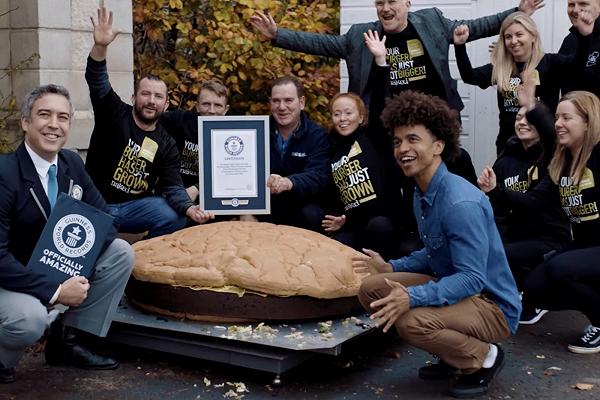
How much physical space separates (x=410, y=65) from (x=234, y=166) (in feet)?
5.21

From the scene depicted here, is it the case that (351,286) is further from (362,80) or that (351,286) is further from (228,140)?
(362,80)

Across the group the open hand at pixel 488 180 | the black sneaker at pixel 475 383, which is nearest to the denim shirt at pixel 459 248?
the black sneaker at pixel 475 383

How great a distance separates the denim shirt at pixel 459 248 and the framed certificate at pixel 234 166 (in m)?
2.13

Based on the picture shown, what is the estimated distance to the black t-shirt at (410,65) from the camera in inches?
267

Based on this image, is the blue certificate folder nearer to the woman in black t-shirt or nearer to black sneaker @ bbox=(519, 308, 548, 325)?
black sneaker @ bbox=(519, 308, 548, 325)

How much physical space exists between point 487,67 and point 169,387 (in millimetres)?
3848

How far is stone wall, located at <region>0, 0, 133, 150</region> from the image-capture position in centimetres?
682

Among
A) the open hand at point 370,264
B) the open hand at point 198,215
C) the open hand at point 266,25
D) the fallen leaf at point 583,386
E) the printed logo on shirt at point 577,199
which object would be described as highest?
the open hand at point 266,25

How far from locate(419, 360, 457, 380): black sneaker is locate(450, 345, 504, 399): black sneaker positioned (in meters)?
0.21

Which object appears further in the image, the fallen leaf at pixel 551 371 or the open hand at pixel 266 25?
the open hand at pixel 266 25

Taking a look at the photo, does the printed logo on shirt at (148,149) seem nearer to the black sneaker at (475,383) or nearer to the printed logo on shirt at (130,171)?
the printed logo on shirt at (130,171)

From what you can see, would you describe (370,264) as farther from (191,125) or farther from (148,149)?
(191,125)

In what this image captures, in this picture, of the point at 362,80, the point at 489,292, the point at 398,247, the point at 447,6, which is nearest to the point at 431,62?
the point at 362,80

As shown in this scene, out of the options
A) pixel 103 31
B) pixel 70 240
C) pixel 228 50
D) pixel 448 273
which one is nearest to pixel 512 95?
pixel 448 273
